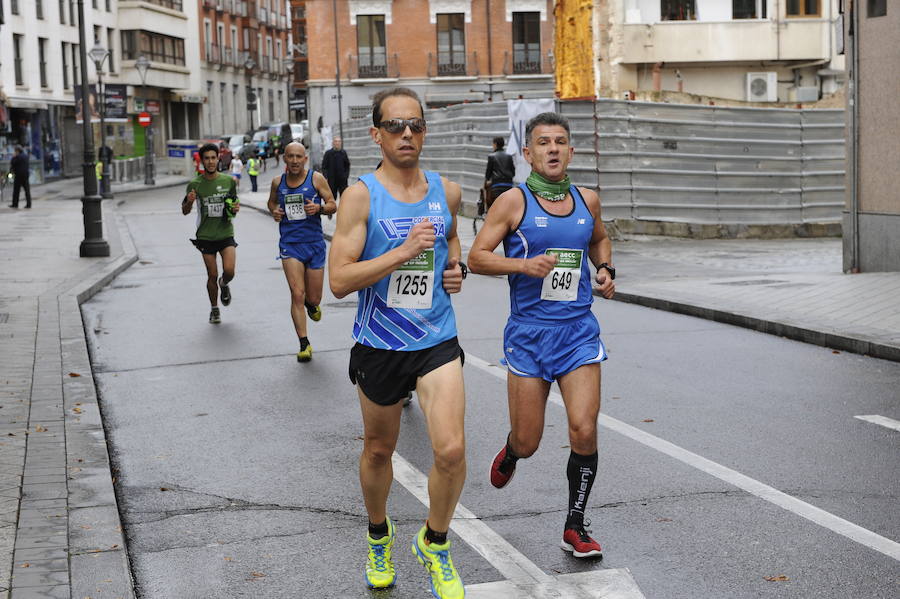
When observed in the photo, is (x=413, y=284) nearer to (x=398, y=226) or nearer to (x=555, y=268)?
(x=398, y=226)

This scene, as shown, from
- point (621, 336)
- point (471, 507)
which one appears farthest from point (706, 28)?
point (471, 507)

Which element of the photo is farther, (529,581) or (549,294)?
(549,294)

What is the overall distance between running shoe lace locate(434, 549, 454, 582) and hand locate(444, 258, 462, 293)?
0.95 m

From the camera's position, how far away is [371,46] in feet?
210

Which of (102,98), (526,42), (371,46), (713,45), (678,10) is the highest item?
(526,42)

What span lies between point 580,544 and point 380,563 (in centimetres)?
84

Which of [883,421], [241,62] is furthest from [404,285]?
[241,62]

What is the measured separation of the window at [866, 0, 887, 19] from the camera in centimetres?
1593

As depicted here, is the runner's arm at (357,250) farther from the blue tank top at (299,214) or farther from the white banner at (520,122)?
the white banner at (520,122)

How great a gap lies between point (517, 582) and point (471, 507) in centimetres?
114

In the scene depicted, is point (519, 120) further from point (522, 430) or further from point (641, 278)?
point (522, 430)

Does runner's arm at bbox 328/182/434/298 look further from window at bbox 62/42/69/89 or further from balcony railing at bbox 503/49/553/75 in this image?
balcony railing at bbox 503/49/553/75

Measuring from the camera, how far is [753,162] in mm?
23328

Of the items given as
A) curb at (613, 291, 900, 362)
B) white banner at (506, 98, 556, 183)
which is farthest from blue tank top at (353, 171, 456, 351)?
white banner at (506, 98, 556, 183)
